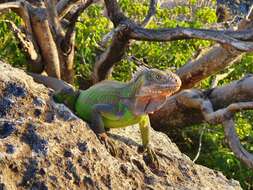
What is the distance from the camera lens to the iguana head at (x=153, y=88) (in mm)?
3434

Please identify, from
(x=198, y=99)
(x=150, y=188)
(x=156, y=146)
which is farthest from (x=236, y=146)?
(x=150, y=188)

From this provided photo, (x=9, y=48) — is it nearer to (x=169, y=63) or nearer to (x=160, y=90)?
(x=169, y=63)

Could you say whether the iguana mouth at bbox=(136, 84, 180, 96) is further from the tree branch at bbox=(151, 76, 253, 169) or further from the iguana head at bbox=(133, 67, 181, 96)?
the tree branch at bbox=(151, 76, 253, 169)

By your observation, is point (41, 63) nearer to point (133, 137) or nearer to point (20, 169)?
point (133, 137)

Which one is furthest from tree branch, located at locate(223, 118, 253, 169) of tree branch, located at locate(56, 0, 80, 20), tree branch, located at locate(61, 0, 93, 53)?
tree branch, located at locate(56, 0, 80, 20)

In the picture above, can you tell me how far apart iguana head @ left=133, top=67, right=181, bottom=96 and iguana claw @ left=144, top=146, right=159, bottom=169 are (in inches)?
13.8

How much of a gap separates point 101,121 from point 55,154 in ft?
2.26

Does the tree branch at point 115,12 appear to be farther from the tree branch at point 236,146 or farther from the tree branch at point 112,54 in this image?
the tree branch at point 236,146

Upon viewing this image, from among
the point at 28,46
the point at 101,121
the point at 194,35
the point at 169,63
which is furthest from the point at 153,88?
the point at 169,63

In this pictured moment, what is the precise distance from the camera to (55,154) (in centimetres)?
290

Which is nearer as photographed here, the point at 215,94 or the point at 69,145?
the point at 69,145

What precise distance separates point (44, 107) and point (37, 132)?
11.2 inches

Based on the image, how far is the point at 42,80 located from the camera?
518cm

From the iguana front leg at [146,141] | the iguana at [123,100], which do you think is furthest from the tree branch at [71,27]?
the iguana front leg at [146,141]
